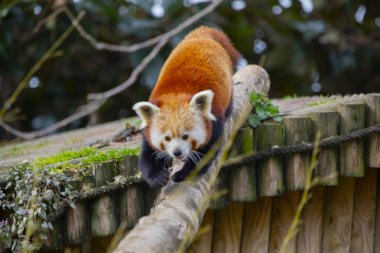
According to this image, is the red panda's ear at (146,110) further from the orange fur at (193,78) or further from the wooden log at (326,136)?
the wooden log at (326,136)

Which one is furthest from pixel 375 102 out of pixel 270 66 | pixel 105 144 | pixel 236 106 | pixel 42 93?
pixel 42 93

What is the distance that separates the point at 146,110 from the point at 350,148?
1.20m

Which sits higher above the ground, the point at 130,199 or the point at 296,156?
the point at 296,156

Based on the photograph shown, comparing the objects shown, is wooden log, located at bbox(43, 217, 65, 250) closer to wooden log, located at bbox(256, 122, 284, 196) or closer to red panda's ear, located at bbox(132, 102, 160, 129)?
red panda's ear, located at bbox(132, 102, 160, 129)

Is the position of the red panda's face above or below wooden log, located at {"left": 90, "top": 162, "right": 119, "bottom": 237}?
above

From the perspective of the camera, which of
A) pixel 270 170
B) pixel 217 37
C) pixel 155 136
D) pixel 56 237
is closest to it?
pixel 56 237

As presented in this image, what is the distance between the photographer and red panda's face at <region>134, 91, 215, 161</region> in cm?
338

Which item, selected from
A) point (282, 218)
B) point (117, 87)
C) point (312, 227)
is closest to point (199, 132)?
point (282, 218)

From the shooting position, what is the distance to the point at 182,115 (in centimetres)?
342

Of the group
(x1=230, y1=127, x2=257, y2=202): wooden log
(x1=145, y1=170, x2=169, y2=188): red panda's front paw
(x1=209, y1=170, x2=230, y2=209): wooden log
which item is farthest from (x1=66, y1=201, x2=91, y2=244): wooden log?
(x1=230, y1=127, x2=257, y2=202): wooden log

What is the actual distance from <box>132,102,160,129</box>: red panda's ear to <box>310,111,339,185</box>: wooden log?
3.06 ft

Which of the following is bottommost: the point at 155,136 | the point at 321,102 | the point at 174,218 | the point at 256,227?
the point at 174,218

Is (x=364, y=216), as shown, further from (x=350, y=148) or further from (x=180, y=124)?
(x=180, y=124)

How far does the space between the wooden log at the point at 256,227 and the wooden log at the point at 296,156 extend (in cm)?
25
